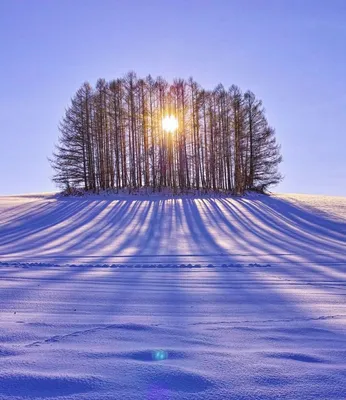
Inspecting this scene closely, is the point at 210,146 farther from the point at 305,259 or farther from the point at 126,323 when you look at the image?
the point at 126,323

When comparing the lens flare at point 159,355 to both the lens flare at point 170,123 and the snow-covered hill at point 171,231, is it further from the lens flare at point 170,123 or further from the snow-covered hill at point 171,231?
the lens flare at point 170,123

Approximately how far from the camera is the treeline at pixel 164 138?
3139 centimetres

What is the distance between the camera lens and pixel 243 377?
2617 millimetres

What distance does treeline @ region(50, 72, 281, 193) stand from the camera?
31391 mm

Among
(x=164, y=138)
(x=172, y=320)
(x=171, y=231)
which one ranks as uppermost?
(x=164, y=138)

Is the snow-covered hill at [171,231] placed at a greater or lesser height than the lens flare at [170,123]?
lesser

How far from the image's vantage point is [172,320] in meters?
4.25

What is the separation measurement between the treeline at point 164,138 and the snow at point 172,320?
18924mm

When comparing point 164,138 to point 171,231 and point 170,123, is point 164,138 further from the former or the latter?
point 171,231

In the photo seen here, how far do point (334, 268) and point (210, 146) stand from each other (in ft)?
79.7

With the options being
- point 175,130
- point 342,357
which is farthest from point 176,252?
point 175,130

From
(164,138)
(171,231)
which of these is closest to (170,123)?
(164,138)

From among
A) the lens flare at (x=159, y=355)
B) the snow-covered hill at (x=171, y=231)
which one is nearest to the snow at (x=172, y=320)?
the lens flare at (x=159, y=355)

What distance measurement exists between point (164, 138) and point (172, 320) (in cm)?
2798
